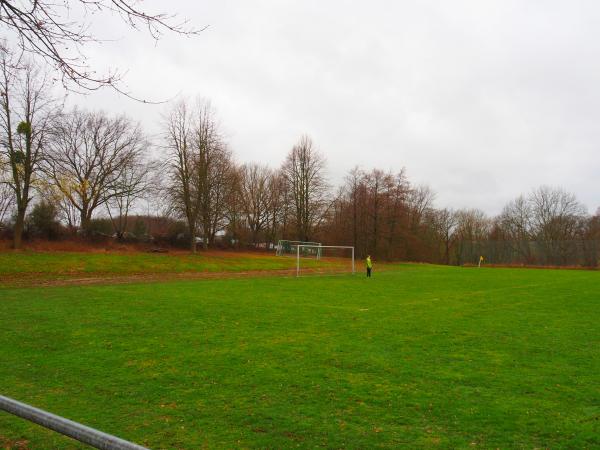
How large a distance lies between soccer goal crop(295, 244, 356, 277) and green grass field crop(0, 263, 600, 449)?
27127 millimetres

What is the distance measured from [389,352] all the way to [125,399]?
4760mm

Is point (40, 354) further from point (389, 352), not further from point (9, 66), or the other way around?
point (389, 352)

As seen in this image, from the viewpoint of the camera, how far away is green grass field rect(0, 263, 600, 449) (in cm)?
484

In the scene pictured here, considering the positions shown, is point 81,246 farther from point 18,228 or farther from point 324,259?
point 324,259

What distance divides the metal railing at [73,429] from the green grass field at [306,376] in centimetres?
220

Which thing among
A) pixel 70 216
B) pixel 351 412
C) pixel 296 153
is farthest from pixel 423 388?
pixel 296 153

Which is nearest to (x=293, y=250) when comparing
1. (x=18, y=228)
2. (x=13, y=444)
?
(x=18, y=228)

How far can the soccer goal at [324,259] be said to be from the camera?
41312 millimetres

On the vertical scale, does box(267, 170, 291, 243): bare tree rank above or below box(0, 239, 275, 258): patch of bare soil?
above

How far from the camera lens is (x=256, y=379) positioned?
6.79 m

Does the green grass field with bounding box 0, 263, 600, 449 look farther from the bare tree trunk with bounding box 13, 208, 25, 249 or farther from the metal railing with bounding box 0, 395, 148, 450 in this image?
the bare tree trunk with bounding box 13, 208, 25, 249

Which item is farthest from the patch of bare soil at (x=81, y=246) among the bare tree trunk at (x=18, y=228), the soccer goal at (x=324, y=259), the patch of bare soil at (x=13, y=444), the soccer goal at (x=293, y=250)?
the patch of bare soil at (x=13, y=444)

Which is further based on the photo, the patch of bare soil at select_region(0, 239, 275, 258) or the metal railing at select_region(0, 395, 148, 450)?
the patch of bare soil at select_region(0, 239, 275, 258)

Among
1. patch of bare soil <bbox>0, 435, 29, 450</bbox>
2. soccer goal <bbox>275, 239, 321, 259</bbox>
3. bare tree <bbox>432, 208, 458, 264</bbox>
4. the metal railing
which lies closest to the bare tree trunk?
soccer goal <bbox>275, 239, 321, 259</bbox>
